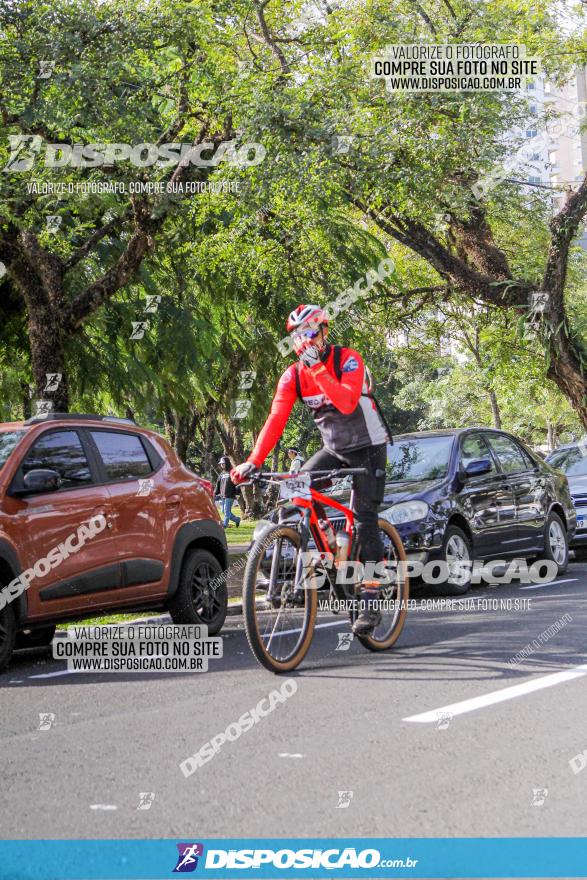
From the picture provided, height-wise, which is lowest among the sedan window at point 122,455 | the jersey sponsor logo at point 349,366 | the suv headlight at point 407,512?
the suv headlight at point 407,512

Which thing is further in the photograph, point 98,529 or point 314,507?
point 98,529

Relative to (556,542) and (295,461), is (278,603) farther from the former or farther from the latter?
(295,461)

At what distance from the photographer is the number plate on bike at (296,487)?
7.07 metres

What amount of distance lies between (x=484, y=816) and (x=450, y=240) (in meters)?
19.4

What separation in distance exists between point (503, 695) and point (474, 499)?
21.0 feet

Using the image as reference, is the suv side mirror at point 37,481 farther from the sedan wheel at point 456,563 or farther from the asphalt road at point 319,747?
the sedan wheel at point 456,563

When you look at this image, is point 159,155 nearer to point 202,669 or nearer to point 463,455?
point 463,455

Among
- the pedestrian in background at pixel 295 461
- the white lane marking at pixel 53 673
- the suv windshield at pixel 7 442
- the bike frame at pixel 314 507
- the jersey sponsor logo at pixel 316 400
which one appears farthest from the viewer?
the suv windshield at pixel 7 442

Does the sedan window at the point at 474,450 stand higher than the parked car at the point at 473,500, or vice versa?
the sedan window at the point at 474,450

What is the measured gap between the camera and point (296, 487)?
23.2 ft

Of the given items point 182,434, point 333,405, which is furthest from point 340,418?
point 182,434

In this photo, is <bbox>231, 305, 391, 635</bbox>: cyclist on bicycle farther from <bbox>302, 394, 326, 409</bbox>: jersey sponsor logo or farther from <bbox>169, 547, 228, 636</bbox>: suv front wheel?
<bbox>169, 547, 228, 636</bbox>: suv front wheel

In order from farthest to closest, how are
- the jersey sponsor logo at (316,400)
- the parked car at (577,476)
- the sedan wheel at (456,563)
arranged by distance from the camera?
the parked car at (577,476) < the sedan wheel at (456,563) < the jersey sponsor logo at (316,400)

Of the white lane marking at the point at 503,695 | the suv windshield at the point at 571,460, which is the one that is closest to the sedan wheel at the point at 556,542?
the suv windshield at the point at 571,460
